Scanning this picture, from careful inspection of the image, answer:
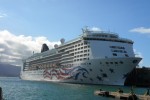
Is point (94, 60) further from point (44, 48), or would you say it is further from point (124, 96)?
point (44, 48)

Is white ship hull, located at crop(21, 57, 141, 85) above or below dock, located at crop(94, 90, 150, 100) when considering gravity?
above

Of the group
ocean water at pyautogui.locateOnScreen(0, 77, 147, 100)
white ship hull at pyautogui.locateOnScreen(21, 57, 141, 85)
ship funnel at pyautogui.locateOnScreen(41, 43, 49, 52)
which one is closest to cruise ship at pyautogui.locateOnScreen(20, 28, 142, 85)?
white ship hull at pyautogui.locateOnScreen(21, 57, 141, 85)

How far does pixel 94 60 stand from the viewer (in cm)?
6612

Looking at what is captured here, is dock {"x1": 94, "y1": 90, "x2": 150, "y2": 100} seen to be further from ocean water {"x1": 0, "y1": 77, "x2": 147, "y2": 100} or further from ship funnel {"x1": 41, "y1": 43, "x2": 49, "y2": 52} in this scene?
ship funnel {"x1": 41, "y1": 43, "x2": 49, "y2": 52}

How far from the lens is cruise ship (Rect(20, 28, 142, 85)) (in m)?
64.4

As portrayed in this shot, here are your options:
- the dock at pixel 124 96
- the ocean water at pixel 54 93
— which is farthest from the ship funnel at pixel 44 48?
the dock at pixel 124 96

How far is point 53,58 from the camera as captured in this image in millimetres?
90500

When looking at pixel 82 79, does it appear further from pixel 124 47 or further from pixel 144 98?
pixel 144 98

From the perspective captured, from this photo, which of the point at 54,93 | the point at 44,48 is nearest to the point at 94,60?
the point at 54,93

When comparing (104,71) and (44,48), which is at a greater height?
(44,48)

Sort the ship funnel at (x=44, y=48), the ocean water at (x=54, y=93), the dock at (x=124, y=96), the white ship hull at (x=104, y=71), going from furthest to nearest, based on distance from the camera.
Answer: the ship funnel at (x=44, y=48)
the white ship hull at (x=104, y=71)
the ocean water at (x=54, y=93)
the dock at (x=124, y=96)

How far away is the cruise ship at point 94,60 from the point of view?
6444 cm

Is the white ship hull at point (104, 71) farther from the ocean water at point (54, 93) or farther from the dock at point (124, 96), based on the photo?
the dock at point (124, 96)

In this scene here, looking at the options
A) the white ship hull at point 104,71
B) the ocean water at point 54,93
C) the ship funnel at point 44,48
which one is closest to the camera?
the ocean water at point 54,93
